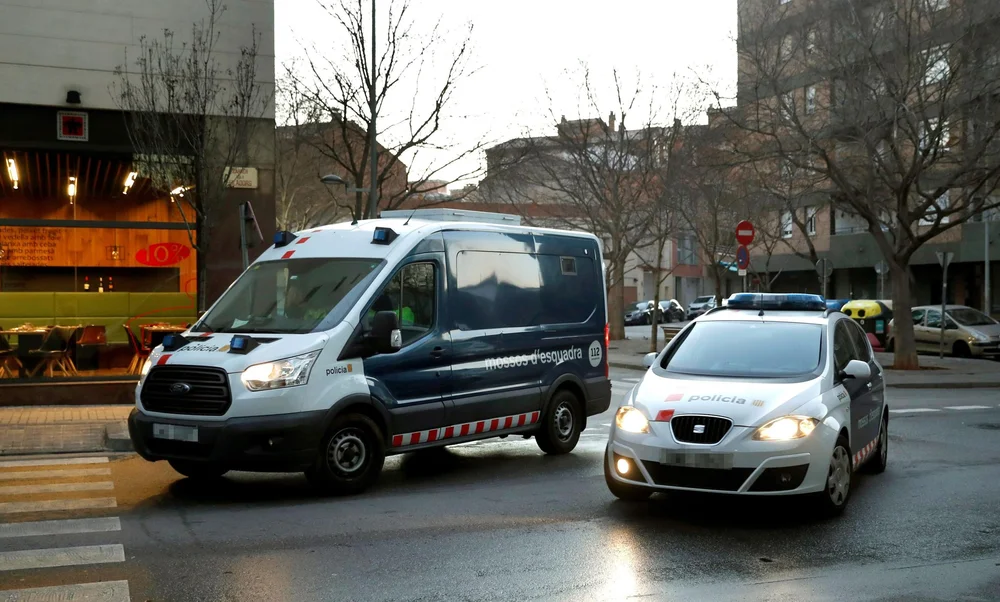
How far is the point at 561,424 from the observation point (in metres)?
11.6

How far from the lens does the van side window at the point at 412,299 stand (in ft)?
31.4

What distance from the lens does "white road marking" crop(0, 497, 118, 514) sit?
27.6ft

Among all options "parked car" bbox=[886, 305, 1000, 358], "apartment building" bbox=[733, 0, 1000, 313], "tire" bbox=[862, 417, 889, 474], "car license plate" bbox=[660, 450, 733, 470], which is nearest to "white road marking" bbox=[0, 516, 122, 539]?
"car license plate" bbox=[660, 450, 733, 470]

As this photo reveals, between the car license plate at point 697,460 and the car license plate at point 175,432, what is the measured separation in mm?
3817

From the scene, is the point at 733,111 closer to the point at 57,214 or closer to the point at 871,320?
the point at 871,320

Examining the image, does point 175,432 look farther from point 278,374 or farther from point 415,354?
point 415,354

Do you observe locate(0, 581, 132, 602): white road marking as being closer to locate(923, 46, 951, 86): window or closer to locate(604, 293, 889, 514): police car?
locate(604, 293, 889, 514): police car

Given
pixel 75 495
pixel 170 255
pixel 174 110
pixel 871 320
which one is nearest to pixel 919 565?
pixel 75 495

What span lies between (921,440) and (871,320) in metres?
20.5

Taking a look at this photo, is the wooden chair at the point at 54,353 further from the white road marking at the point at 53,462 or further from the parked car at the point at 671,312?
the parked car at the point at 671,312

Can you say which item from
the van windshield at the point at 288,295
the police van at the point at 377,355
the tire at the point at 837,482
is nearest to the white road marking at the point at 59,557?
the police van at the point at 377,355

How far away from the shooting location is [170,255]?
58.0 ft

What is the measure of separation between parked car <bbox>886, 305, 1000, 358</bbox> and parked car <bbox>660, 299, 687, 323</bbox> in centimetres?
3291

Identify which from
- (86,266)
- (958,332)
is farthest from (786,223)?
(86,266)
